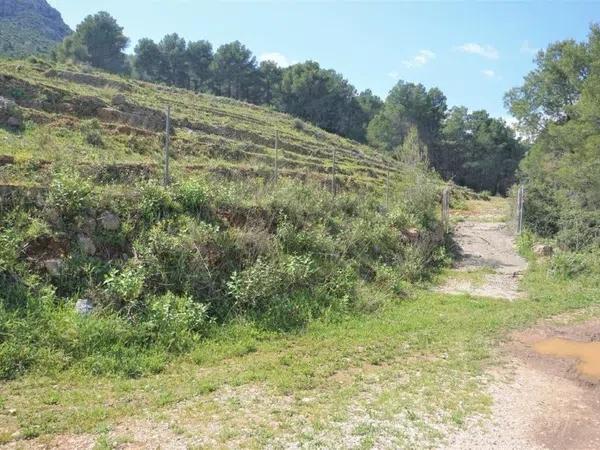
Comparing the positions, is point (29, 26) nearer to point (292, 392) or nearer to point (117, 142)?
point (117, 142)

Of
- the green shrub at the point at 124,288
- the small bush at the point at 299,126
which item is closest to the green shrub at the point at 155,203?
the green shrub at the point at 124,288

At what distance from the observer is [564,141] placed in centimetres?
2172

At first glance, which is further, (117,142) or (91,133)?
(117,142)

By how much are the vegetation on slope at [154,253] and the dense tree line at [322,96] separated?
127 feet

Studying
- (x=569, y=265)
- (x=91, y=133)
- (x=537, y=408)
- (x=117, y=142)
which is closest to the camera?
(x=537, y=408)

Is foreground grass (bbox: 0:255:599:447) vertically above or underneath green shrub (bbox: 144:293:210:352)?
underneath

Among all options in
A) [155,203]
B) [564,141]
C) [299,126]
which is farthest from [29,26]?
[155,203]

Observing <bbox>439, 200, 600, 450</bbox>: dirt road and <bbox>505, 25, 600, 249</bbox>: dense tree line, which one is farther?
<bbox>505, 25, 600, 249</bbox>: dense tree line

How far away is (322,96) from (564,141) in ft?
119

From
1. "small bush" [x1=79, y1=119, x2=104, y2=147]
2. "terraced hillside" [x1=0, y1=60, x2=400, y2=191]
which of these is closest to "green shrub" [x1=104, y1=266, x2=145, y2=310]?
"terraced hillside" [x1=0, y1=60, x2=400, y2=191]

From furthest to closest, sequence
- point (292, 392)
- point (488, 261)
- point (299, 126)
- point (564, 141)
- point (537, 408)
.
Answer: point (299, 126) → point (564, 141) → point (488, 261) → point (292, 392) → point (537, 408)

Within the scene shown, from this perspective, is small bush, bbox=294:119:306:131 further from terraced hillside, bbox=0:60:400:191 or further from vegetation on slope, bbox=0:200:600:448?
vegetation on slope, bbox=0:200:600:448

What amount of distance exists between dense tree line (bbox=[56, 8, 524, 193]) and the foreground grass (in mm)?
43052

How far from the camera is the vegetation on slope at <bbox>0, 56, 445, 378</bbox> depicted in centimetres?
584
